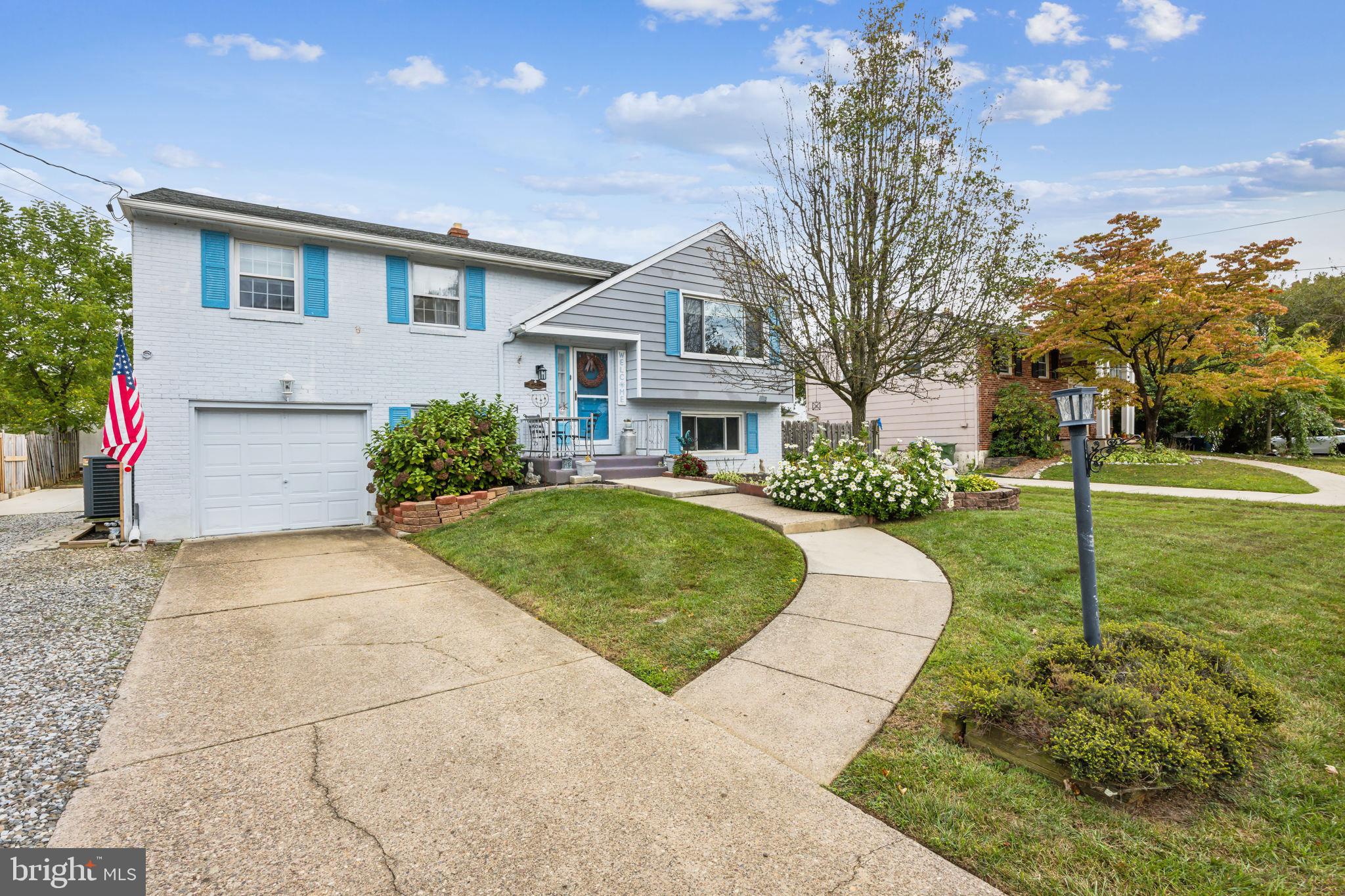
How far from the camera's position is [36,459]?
18.4 m

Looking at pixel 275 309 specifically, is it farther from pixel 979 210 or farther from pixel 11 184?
pixel 11 184

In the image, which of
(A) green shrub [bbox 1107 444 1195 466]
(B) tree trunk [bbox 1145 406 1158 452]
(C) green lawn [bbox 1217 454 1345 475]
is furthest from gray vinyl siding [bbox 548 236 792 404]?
(C) green lawn [bbox 1217 454 1345 475]

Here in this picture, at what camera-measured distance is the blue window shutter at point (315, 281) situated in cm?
980

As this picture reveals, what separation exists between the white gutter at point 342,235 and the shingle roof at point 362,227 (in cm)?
8

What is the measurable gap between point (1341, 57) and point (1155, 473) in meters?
7.82

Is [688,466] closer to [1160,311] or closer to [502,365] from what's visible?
[502,365]

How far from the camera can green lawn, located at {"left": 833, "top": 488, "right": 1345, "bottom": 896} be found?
79.4 inches

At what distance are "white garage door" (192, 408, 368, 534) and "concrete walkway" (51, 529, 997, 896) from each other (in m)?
5.88

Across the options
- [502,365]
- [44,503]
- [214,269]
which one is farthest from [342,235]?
[44,503]

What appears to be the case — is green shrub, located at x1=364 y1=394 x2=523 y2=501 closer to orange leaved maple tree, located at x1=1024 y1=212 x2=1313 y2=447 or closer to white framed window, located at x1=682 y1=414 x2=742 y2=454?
white framed window, located at x1=682 y1=414 x2=742 y2=454

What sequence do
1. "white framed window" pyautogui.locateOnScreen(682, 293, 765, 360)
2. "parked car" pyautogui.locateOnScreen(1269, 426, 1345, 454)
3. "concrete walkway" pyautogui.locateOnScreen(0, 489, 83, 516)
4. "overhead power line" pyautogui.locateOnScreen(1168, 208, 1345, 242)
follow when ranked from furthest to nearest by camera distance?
"overhead power line" pyautogui.locateOnScreen(1168, 208, 1345, 242)
"parked car" pyautogui.locateOnScreen(1269, 426, 1345, 454)
"white framed window" pyautogui.locateOnScreen(682, 293, 765, 360)
"concrete walkway" pyautogui.locateOnScreen(0, 489, 83, 516)

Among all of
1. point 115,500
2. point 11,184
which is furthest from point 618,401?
point 11,184

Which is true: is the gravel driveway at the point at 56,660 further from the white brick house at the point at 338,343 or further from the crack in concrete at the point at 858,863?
the crack in concrete at the point at 858,863

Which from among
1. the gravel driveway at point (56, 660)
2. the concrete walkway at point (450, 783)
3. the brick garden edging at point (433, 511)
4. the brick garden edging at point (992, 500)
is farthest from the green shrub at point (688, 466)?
the gravel driveway at point (56, 660)
